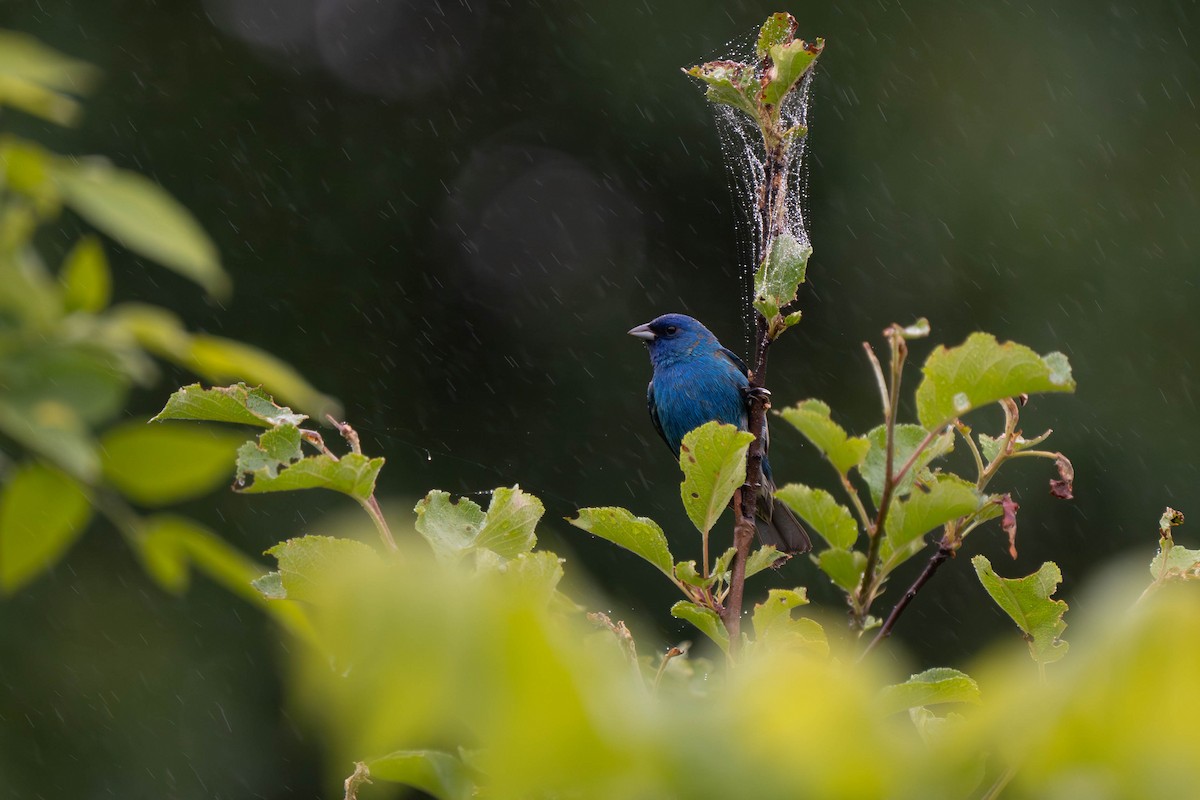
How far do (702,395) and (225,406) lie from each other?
307 centimetres

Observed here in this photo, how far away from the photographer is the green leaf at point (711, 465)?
1.39m

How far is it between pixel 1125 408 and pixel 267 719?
4456 mm

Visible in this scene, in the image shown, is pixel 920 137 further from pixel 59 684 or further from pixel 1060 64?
pixel 59 684

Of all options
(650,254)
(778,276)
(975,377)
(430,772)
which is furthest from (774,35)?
(650,254)

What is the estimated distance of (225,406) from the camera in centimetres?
131

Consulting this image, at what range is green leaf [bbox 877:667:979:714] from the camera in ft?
3.99

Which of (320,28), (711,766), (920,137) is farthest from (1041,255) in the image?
(711,766)

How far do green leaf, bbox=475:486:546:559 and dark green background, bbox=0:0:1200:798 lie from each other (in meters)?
4.82

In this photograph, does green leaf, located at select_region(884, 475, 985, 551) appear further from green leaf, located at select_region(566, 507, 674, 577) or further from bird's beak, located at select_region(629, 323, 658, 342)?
bird's beak, located at select_region(629, 323, 658, 342)

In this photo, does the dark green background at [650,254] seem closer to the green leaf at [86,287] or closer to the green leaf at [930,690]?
the green leaf at [930,690]

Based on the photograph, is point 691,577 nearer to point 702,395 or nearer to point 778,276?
point 778,276

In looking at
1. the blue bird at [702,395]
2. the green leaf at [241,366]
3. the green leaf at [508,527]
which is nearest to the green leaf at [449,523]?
the green leaf at [508,527]

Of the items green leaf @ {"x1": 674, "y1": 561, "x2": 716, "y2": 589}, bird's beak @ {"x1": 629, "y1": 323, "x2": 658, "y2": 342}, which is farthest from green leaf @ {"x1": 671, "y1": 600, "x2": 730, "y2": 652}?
bird's beak @ {"x1": 629, "y1": 323, "x2": 658, "y2": 342}

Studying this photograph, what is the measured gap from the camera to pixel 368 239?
24.1 ft
